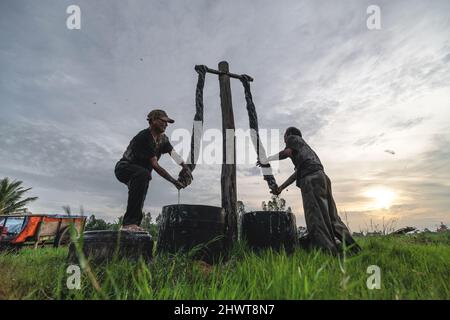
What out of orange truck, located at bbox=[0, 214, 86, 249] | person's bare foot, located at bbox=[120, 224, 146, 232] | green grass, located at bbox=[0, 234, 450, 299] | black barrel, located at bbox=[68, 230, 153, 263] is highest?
orange truck, located at bbox=[0, 214, 86, 249]

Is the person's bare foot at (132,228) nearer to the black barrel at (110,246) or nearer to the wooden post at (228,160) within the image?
the black barrel at (110,246)

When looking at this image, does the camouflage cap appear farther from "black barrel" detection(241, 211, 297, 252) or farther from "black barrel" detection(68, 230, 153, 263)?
"black barrel" detection(241, 211, 297, 252)

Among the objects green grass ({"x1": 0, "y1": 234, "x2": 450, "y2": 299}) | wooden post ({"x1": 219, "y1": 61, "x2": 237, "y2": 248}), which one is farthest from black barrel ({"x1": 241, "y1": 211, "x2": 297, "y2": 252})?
green grass ({"x1": 0, "y1": 234, "x2": 450, "y2": 299})

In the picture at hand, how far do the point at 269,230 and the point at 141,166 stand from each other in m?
Answer: 2.06

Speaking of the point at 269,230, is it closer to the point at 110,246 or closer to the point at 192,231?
the point at 192,231

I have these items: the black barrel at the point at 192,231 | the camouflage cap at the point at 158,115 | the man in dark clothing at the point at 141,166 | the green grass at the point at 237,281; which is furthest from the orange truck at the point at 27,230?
the green grass at the point at 237,281

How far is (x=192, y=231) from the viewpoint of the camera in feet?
11.8

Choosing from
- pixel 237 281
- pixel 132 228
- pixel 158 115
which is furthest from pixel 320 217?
pixel 158 115

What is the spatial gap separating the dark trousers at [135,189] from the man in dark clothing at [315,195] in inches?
88.7

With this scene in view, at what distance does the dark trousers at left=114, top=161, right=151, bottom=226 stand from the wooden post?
1.30 m

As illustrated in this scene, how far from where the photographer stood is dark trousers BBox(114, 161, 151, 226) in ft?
12.8

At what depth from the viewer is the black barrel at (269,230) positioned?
4.05 meters
